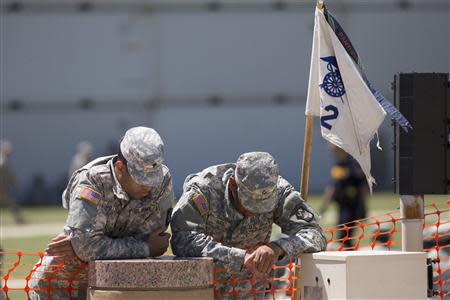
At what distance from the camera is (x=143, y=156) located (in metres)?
5.45

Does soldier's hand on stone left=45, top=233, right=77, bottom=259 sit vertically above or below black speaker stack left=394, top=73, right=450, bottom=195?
below

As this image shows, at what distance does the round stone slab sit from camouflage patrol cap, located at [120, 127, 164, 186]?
416 millimetres

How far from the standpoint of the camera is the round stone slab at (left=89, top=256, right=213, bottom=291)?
5.40 meters

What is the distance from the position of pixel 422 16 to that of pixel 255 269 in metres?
25.0

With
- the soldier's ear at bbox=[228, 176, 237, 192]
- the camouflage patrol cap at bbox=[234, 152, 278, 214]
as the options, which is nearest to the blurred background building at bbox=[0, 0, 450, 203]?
the soldier's ear at bbox=[228, 176, 237, 192]

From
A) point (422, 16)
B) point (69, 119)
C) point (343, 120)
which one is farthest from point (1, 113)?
point (343, 120)

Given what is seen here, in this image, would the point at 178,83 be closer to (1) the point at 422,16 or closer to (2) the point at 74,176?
(1) the point at 422,16

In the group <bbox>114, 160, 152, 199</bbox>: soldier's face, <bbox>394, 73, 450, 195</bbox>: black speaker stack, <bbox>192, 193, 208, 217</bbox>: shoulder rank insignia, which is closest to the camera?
<bbox>114, 160, 152, 199</bbox>: soldier's face

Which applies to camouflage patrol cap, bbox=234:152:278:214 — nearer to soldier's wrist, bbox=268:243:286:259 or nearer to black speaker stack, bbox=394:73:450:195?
soldier's wrist, bbox=268:243:286:259

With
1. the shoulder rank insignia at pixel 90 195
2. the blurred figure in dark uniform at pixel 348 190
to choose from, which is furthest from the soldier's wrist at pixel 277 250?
the blurred figure in dark uniform at pixel 348 190

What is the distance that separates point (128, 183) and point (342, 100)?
1.47 meters

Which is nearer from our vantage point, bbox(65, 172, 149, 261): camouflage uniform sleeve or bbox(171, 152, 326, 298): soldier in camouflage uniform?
bbox(65, 172, 149, 261): camouflage uniform sleeve

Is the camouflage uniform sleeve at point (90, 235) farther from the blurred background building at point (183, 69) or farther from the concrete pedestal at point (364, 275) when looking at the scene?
the blurred background building at point (183, 69)

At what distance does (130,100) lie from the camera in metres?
29.4
